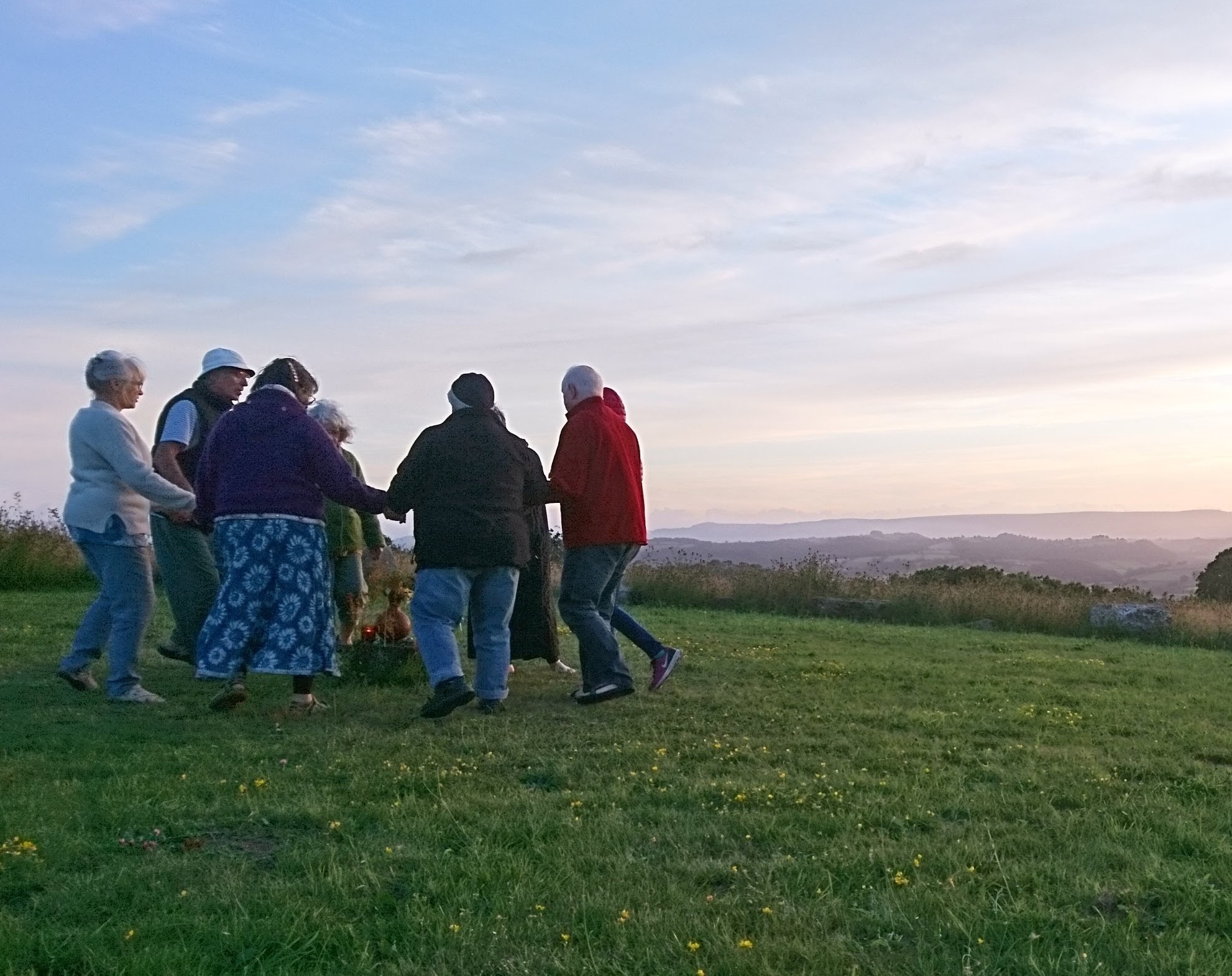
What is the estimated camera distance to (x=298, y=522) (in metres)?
6.84

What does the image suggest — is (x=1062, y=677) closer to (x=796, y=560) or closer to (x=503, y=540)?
(x=503, y=540)

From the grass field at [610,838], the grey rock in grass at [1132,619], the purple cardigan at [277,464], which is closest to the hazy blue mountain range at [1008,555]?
the grey rock in grass at [1132,619]

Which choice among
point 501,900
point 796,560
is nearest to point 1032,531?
point 796,560

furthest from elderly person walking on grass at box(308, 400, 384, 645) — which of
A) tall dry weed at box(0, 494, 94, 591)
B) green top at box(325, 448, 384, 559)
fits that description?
tall dry weed at box(0, 494, 94, 591)

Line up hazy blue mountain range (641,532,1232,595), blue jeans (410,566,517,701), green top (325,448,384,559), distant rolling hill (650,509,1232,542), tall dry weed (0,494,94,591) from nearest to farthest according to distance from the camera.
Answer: blue jeans (410,566,517,701) → green top (325,448,384,559) → tall dry weed (0,494,94,591) → hazy blue mountain range (641,532,1232,595) → distant rolling hill (650,509,1232,542)

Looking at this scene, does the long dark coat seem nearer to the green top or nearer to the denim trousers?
the green top

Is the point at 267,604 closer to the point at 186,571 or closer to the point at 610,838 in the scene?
the point at 186,571

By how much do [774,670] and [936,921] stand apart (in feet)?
19.8

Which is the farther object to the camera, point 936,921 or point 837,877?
point 837,877

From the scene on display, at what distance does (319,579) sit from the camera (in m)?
6.89

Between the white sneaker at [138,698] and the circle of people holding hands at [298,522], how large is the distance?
10mm

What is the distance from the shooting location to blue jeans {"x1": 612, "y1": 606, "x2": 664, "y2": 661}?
324 inches

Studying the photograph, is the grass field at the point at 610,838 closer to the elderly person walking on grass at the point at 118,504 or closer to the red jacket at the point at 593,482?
the elderly person walking on grass at the point at 118,504

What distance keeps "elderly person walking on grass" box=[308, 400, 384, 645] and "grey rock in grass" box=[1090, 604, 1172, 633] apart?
1224 cm
